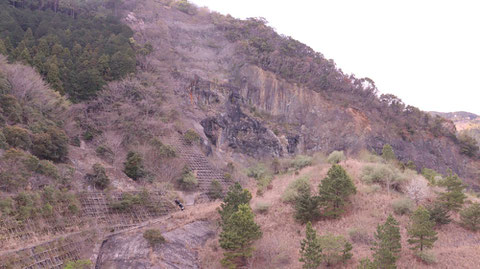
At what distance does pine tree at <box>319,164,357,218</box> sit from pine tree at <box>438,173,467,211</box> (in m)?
4.53

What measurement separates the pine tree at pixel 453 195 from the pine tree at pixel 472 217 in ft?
2.44

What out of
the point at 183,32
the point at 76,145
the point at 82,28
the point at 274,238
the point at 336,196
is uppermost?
the point at 183,32

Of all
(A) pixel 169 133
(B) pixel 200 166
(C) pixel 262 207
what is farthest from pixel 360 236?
(A) pixel 169 133

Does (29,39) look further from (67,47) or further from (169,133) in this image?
(169,133)

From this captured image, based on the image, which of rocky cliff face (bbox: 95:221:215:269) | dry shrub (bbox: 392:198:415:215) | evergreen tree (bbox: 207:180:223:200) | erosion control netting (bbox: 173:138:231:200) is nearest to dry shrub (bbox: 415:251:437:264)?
dry shrub (bbox: 392:198:415:215)

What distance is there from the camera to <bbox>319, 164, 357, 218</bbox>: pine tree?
16.8 metres

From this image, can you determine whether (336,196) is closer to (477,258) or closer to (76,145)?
(477,258)

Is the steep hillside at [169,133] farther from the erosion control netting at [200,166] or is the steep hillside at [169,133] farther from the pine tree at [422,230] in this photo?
the pine tree at [422,230]

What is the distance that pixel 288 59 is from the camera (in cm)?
5497

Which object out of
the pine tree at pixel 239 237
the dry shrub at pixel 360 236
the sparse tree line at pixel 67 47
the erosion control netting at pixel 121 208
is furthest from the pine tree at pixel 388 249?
the sparse tree line at pixel 67 47

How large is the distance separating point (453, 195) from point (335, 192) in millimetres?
5707

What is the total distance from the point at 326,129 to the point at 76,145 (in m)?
34.9

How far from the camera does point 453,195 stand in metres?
16.4

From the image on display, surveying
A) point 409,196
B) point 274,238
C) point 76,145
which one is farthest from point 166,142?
point 409,196
